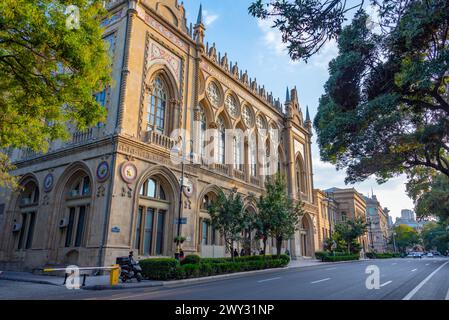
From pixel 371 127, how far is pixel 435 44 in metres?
3.60

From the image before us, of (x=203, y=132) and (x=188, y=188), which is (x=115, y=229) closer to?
(x=188, y=188)

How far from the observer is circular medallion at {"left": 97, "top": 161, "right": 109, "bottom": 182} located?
18.6 metres

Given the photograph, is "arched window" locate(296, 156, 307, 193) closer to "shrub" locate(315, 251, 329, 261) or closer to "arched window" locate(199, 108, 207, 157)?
"shrub" locate(315, 251, 329, 261)

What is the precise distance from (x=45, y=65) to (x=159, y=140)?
37.9 ft

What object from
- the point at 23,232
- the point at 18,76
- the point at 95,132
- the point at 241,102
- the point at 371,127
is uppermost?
the point at 241,102

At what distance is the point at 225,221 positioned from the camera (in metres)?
20.7

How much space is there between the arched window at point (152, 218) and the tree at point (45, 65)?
9.28 m

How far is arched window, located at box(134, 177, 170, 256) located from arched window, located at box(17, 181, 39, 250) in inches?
331

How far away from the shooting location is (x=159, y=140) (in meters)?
22.1

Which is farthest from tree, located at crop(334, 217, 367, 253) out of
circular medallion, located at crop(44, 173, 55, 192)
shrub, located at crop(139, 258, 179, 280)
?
circular medallion, located at crop(44, 173, 55, 192)

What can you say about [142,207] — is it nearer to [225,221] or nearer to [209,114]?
[225,221]

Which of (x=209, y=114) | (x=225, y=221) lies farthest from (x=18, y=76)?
(x=209, y=114)

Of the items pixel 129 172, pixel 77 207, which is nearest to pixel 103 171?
pixel 129 172

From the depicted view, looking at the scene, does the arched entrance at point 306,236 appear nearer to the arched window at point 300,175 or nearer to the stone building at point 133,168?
the arched window at point 300,175
